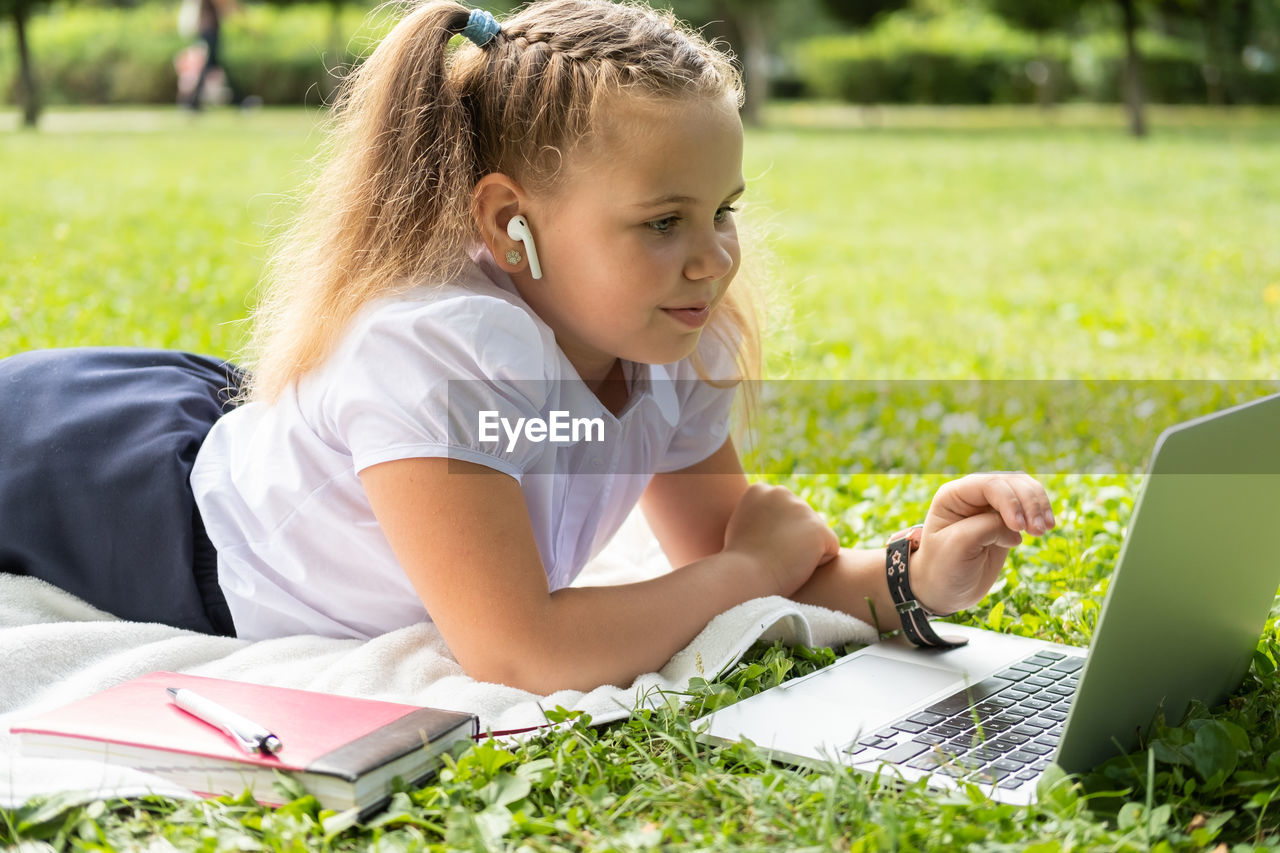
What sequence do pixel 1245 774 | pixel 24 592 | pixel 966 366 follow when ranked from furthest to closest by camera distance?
pixel 966 366
pixel 24 592
pixel 1245 774

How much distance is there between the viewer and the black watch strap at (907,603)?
2178 mm

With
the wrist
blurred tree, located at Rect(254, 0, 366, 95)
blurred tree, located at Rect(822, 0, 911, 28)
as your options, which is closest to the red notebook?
the wrist

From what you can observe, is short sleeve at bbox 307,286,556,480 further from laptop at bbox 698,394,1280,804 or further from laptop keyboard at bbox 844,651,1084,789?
laptop keyboard at bbox 844,651,1084,789

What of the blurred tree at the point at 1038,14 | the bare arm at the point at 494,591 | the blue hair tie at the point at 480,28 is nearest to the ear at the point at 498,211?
the blue hair tie at the point at 480,28

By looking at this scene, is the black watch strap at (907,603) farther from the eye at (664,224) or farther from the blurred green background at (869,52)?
the blurred green background at (869,52)

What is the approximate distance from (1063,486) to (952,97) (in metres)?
24.0

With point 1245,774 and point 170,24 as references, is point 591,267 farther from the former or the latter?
point 170,24

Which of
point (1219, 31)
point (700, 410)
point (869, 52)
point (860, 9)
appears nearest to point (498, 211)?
point (700, 410)

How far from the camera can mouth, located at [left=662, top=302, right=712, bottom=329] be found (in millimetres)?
2107

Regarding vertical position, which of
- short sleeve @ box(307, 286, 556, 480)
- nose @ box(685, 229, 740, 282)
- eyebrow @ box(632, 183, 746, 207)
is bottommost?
short sleeve @ box(307, 286, 556, 480)

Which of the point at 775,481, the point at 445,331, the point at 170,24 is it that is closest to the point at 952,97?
the point at 170,24

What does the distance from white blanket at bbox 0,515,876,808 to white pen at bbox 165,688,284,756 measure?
0.27 meters

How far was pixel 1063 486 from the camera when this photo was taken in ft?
10.7

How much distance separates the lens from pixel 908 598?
2.21m
